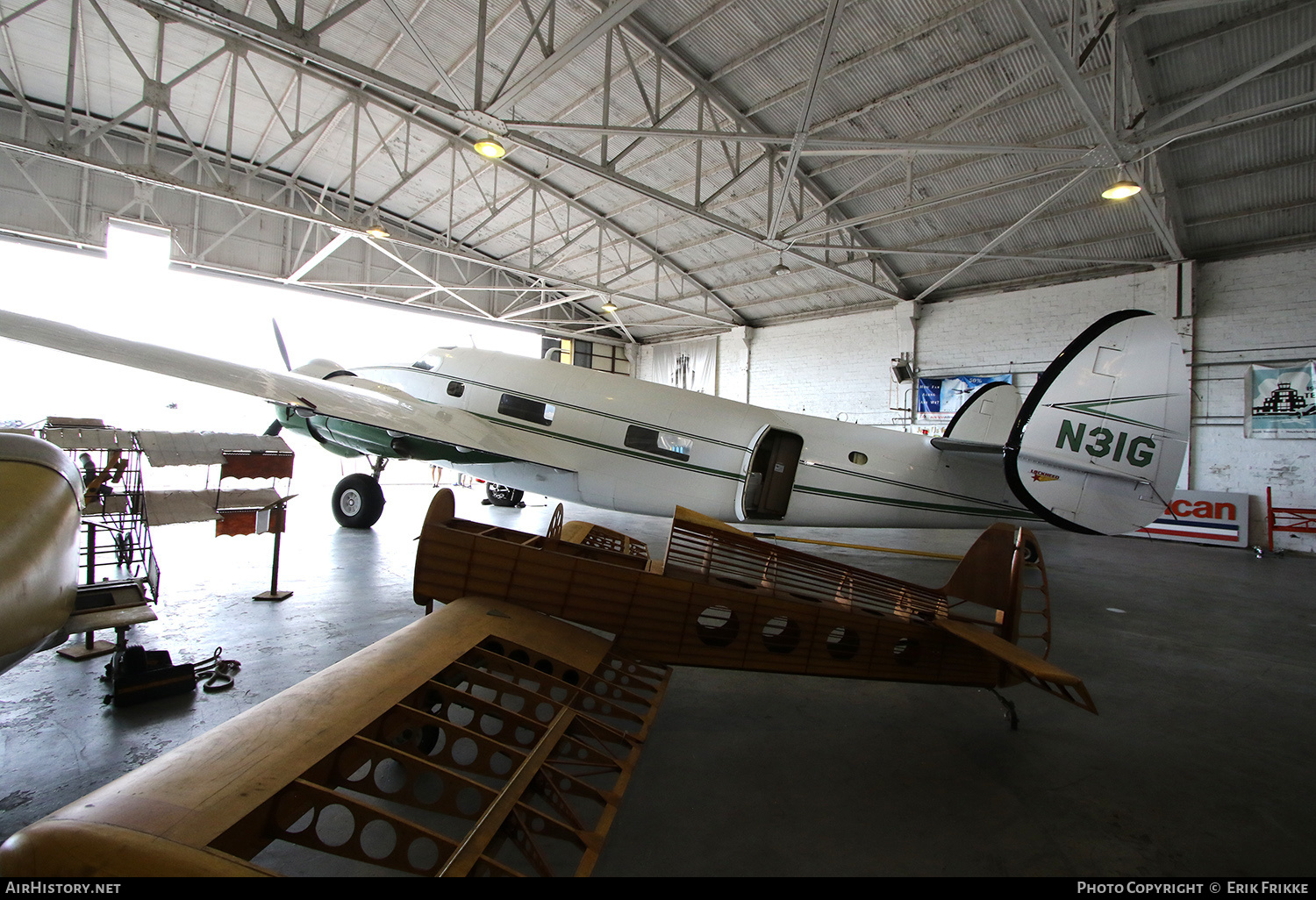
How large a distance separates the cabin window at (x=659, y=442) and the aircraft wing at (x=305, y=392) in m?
1.14

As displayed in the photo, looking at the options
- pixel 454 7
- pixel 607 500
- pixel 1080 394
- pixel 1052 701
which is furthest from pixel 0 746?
pixel 454 7

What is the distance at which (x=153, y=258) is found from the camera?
16.0 m

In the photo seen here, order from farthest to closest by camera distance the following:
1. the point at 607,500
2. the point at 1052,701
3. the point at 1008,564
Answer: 1. the point at 607,500
2. the point at 1052,701
3. the point at 1008,564

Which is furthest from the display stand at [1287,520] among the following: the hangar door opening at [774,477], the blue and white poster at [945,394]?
the hangar door opening at [774,477]

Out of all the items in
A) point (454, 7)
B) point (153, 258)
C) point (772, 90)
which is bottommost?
point (153, 258)

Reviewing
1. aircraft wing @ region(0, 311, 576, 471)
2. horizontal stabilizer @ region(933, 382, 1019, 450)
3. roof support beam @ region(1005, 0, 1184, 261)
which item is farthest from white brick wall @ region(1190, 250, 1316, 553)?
aircraft wing @ region(0, 311, 576, 471)

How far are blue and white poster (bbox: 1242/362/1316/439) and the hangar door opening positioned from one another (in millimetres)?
13421

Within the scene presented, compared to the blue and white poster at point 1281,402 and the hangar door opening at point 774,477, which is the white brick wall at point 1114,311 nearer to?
the blue and white poster at point 1281,402

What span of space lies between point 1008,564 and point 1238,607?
6.58 m

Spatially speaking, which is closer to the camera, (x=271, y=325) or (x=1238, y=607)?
(x=1238, y=607)

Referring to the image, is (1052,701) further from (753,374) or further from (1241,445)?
(753,374)

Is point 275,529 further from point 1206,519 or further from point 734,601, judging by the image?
point 1206,519

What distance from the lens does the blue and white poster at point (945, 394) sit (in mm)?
17234

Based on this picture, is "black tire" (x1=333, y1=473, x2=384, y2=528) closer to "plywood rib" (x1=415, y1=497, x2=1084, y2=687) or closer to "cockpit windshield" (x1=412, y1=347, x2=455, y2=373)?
"cockpit windshield" (x1=412, y1=347, x2=455, y2=373)
